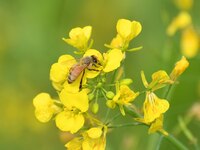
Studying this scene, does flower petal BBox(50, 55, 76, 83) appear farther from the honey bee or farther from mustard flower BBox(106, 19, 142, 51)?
mustard flower BBox(106, 19, 142, 51)

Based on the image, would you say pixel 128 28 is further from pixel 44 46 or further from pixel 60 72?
pixel 44 46

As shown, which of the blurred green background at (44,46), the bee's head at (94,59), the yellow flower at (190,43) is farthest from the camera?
the blurred green background at (44,46)

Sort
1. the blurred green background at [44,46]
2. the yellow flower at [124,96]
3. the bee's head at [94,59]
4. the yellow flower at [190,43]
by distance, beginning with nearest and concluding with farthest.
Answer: the yellow flower at [124,96], the bee's head at [94,59], the yellow flower at [190,43], the blurred green background at [44,46]

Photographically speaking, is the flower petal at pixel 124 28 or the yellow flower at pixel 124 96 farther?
the flower petal at pixel 124 28

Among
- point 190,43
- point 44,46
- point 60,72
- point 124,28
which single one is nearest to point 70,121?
point 60,72

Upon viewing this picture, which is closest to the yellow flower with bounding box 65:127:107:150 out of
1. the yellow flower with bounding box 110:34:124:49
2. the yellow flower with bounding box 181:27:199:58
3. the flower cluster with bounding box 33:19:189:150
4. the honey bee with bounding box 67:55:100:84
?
the flower cluster with bounding box 33:19:189:150

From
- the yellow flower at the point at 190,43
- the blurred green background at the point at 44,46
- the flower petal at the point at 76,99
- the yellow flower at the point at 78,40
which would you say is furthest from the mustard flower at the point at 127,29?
the blurred green background at the point at 44,46

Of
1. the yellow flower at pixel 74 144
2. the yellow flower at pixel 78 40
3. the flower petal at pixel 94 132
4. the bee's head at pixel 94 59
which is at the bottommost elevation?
the yellow flower at pixel 74 144

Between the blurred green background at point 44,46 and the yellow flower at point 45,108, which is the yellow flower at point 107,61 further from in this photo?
the blurred green background at point 44,46
